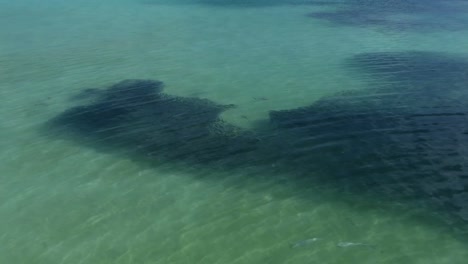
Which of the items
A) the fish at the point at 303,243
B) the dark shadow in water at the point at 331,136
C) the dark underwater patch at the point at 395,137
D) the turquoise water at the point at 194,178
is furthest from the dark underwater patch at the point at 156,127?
the fish at the point at 303,243

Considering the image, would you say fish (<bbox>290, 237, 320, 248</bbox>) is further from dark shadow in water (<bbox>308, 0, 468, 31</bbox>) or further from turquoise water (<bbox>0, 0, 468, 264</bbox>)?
dark shadow in water (<bbox>308, 0, 468, 31</bbox>)

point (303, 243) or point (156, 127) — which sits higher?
point (156, 127)

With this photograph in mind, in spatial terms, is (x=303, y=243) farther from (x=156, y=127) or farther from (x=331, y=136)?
(x=156, y=127)

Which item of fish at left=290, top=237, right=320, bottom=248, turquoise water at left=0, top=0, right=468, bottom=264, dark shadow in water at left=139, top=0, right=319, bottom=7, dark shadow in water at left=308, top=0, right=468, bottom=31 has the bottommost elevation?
fish at left=290, top=237, right=320, bottom=248

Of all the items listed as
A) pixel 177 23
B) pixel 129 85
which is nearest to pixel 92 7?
pixel 177 23

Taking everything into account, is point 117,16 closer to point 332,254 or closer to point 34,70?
point 34,70

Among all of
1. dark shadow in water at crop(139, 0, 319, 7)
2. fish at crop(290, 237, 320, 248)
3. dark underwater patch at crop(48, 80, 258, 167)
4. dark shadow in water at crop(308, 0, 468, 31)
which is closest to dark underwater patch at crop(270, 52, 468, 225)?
dark underwater patch at crop(48, 80, 258, 167)

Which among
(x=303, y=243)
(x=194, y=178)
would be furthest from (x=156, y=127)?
(x=303, y=243)
